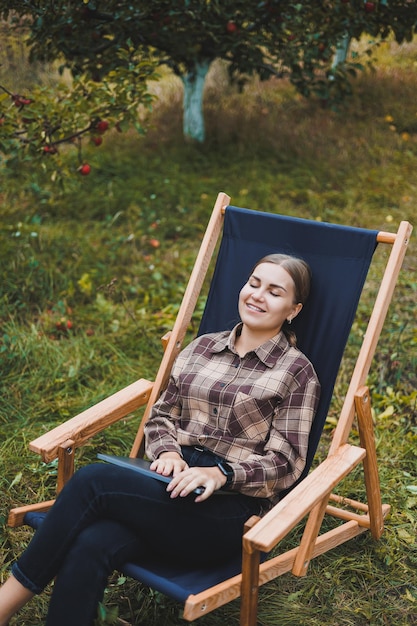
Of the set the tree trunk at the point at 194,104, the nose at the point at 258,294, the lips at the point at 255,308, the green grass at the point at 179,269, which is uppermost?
the tree trunk at the point at 194,104

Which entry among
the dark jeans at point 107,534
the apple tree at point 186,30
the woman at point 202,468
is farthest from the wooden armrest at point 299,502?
the apple tree at point 186,30

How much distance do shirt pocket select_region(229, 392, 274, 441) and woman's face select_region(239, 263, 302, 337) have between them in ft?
0.89

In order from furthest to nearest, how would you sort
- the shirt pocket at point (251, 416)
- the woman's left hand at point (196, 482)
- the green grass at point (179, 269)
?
the green grass at point (179, 269) < the shirt pocket at point (251, 416) < the woman's left hand at point (196, 482)

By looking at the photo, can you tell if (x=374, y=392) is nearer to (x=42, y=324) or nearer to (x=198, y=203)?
(x=42, y=324)

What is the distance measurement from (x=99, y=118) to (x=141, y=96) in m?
0.28

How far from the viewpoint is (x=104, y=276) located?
192 inches

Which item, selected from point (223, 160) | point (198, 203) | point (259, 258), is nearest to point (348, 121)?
point (223, 160)

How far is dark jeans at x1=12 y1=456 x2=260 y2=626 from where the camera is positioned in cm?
214

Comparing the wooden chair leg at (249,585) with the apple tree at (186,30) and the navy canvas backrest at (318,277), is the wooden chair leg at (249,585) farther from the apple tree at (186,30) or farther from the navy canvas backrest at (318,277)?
the apple tree at (186,30)

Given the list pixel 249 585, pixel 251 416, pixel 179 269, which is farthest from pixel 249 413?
pixel 179 269

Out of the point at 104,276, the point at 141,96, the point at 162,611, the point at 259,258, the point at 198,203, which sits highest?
the point at 141,96

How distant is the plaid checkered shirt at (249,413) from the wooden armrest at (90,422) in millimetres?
130

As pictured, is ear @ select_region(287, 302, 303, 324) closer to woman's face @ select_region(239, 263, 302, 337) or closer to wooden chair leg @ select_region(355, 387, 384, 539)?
woman's face @ select_region(239, 263, 302, 337)

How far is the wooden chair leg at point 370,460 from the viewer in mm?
2559
